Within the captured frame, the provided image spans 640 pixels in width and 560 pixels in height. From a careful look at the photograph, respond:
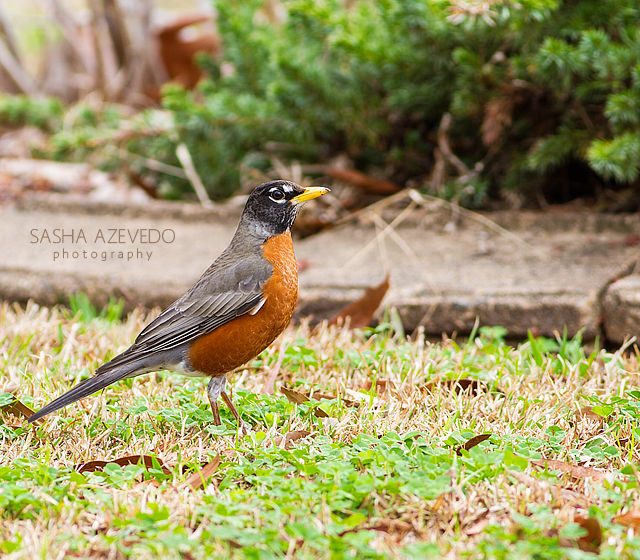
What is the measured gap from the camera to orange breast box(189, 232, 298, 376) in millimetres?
3131

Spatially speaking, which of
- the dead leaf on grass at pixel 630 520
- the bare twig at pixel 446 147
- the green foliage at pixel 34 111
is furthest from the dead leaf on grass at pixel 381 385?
the green foliage at pixel 34 111

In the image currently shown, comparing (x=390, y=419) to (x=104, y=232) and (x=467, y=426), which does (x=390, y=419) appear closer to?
(x=467, y=426)

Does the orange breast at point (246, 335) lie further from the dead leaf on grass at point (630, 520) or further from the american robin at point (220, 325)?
the dead leaf on grass at point (630, 520)

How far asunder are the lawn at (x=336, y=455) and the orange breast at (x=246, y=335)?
0.18 m

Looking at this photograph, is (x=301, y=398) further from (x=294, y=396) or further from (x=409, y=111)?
(x=409, y=111)

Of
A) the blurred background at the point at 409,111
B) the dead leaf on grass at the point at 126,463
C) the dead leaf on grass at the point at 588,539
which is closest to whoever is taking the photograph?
the dead leaf on grass at the point at 588,539

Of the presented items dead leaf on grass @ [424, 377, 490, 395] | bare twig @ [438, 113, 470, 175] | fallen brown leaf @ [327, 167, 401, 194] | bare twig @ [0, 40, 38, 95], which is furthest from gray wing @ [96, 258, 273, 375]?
bare twig @ [0, 40, 38, 95]

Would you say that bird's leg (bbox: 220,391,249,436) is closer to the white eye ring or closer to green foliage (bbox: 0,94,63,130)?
the white eye ring

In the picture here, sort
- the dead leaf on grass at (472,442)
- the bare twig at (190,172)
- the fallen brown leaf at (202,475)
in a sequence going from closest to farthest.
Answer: the fallen brown leaf at (202,475) < the dead leaf on grass at (472,442) < the bare twig at (190,172)

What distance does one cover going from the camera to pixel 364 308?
4.21 meters

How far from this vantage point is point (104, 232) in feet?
18.5

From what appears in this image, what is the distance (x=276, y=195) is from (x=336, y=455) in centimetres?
130

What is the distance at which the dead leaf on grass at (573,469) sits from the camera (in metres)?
2.53

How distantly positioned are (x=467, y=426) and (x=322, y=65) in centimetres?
330
